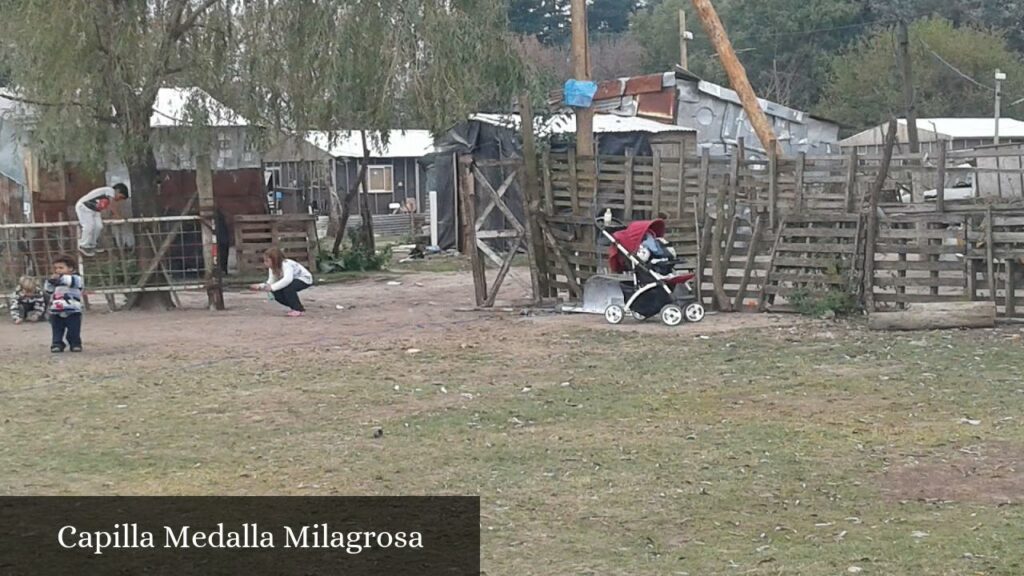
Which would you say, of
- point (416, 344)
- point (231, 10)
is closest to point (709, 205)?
point (416, 344)

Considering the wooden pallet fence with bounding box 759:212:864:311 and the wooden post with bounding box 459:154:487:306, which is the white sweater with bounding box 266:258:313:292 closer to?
the wooden post with bounding box 459:154:487:306

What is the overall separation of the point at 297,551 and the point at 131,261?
13111 millimetres

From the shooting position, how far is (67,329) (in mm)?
14617

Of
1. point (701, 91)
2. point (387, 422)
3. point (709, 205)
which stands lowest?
point (387, 422)

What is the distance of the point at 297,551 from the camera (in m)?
6.59

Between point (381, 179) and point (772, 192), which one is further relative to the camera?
point (381, 179)

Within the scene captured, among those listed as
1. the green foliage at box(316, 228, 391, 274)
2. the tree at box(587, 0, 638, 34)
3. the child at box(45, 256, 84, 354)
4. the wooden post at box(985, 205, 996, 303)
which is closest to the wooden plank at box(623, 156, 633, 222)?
the wooden post at box(985, 205, 996, 303)

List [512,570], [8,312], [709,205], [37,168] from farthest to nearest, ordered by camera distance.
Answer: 1. [37,168]
2. [8,312]
3. [709,205]
4. [512,570]

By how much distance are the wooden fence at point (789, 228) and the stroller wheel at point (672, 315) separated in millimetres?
1046

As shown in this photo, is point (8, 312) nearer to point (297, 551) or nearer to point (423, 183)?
point (297, 551)

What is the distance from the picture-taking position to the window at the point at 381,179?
45062 millimetres

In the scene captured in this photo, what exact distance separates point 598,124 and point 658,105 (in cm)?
451

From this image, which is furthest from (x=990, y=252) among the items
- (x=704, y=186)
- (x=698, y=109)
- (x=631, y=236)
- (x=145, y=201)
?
(x=698, y=109)

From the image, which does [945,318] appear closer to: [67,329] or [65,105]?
[67,329]
